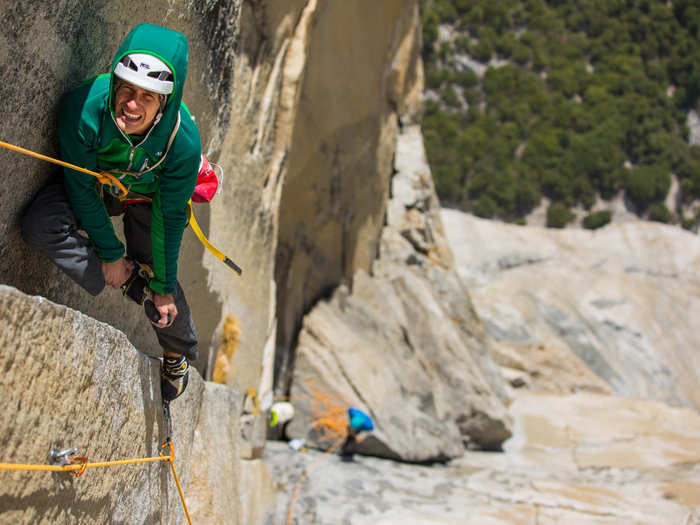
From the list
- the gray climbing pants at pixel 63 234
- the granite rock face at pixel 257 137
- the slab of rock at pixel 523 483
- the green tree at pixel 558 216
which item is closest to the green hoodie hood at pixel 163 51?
the granite rock face at pixel 257 137

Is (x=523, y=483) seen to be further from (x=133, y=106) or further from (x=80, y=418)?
(x=133, y=106)

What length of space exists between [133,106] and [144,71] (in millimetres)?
100

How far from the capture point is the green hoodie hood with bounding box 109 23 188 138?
1.84m

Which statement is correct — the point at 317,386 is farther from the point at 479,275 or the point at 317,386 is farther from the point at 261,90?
the point at 479,275

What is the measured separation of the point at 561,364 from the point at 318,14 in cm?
882

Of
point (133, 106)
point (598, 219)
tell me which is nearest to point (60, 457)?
point (133, 106)

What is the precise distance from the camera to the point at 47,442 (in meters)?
1.70

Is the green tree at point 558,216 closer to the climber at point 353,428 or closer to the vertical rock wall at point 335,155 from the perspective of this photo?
the vertical rock wall at point 335,155

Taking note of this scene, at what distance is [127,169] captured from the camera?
2.01 meters

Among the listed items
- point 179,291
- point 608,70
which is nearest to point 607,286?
point 179,291

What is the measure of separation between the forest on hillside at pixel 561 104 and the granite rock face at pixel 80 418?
2601cm

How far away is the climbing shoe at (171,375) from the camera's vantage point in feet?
8.12

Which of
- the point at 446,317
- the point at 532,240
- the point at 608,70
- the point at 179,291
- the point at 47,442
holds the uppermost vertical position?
the point at 608,70

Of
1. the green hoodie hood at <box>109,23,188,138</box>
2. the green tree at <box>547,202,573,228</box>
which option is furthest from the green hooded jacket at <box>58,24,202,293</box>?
the green tree at <box>547,202,573,228</box>
